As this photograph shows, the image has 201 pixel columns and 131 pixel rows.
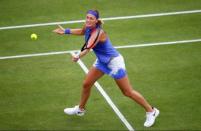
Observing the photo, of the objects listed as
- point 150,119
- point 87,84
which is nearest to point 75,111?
point 87,84

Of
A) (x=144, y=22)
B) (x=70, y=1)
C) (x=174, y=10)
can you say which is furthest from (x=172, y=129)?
(x=70, y=1)

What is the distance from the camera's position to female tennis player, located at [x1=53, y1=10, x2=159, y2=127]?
1069 cm

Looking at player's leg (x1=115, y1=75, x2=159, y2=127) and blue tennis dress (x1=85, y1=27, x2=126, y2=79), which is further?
player's leg (x1=115, y1=75, x2=159, y2=127)

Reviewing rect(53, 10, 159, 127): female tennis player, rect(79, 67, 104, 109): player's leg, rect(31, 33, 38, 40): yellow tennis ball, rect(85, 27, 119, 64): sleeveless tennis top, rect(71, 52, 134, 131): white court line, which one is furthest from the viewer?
rect(31, 33, 38, 40): yellow tennis ball

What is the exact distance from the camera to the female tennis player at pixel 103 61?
10.7 m

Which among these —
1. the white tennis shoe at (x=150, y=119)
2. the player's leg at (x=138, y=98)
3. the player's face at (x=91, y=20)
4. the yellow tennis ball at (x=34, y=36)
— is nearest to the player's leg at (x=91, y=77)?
the player's leg at (x=138, y=98)

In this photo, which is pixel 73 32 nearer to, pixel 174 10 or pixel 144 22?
pixel 144 22

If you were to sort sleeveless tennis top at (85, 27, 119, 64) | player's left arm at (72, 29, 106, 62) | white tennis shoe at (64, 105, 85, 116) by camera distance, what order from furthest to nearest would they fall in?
white tennis shoe at (64, 105, 85, 116) → sleeveless tennis top at (85, 27, 119, 64) → player's left arm at (72, 29, 106, 62)

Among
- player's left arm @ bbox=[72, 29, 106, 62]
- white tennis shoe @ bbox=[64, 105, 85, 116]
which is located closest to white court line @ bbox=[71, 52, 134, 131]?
white tennis shoe @ bbox=[64, 105, 85, 116]

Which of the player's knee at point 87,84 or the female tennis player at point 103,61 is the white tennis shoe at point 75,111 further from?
the player's knee at point 87,84

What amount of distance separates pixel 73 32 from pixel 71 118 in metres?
2.06

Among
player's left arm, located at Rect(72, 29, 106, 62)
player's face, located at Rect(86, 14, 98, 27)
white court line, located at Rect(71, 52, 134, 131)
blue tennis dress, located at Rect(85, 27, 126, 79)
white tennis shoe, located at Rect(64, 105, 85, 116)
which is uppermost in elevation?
player's face, located at Rect(86, 14, 98, 27)

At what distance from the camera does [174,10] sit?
59.5ft

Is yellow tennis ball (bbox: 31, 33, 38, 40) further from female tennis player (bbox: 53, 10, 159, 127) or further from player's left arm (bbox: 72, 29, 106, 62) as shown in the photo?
player's left arm (bbox: 72, 29, 106, 62)
